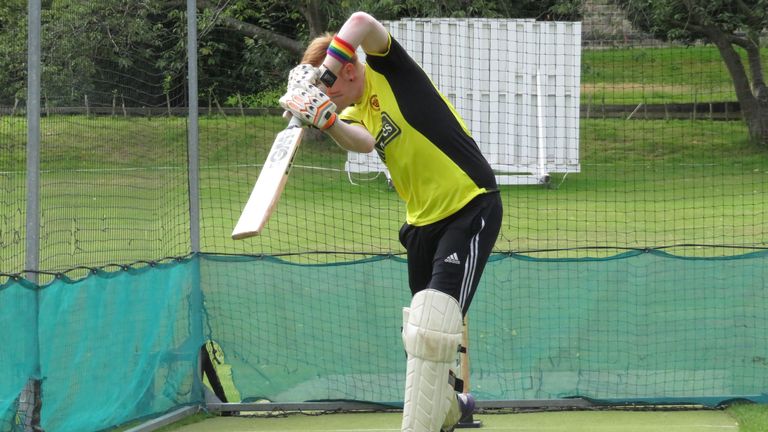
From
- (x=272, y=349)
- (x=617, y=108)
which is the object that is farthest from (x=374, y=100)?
(x=617, y=108)

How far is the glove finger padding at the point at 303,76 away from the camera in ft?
14.1

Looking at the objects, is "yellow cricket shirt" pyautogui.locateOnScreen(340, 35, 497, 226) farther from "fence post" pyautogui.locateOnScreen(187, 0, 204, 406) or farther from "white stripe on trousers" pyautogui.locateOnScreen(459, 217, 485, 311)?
"fence post" pyautogui.locateOnScreen(187, 0, 204, 406)

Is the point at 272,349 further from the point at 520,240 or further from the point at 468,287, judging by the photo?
the point at 520,240

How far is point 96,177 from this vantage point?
611 centimetres

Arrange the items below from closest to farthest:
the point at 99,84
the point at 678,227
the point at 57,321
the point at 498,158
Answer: the point at 57,321, the point at 99,84, the point at 678,227, the point at 498,158

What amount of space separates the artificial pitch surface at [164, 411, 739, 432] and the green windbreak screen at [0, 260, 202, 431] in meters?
0.42

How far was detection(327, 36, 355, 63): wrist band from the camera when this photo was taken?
14.5ft

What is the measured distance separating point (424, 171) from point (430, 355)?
2.62 feet

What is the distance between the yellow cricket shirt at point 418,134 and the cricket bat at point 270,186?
0.39m

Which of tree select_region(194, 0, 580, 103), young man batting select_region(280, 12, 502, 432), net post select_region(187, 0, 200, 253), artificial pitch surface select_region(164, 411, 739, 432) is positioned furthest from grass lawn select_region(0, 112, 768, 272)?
young man batting select_region(280, 12, 502, 432)

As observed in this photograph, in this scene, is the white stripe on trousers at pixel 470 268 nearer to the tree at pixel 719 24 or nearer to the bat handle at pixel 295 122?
the bat handle at pixel 295 122

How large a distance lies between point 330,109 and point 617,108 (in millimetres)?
14398

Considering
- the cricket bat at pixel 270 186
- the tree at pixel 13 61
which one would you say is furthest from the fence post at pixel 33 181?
the cricket bat at pixel 270 186

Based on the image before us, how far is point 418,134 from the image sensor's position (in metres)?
4.61
